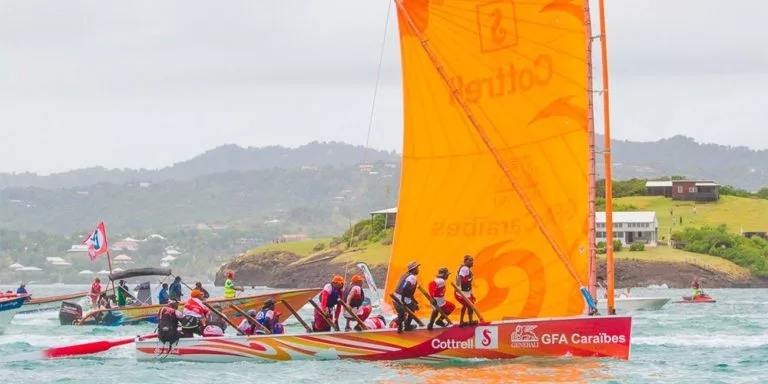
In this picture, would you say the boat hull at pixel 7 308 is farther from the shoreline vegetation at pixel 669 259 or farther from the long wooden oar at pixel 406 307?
the shoreline vegetation at pixel 669 259

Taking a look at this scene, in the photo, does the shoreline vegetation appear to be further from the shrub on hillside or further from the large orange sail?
the large orange sail

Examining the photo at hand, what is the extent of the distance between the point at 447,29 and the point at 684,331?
70.9ft

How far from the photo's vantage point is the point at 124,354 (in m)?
45.5

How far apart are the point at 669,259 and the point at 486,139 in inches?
4464

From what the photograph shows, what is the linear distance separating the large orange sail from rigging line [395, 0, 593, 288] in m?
0.03

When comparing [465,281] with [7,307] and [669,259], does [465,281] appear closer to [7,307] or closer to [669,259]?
[7,307]

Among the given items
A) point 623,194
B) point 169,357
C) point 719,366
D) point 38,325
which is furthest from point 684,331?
point 623,194

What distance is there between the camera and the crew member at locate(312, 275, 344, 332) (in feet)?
130

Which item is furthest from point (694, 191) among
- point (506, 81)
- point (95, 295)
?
point (506, 81)

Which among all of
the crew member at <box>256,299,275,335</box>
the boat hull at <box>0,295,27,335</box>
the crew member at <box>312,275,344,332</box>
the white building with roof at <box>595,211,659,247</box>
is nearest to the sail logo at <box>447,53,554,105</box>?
the crew member at <box>312,275,344,332</box>

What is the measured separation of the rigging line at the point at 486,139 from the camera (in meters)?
37.4

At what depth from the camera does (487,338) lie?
36969 millimetres

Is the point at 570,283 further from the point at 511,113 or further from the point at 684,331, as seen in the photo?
the point at 684,331

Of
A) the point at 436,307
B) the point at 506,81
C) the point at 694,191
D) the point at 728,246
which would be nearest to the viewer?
the point at 436,307
